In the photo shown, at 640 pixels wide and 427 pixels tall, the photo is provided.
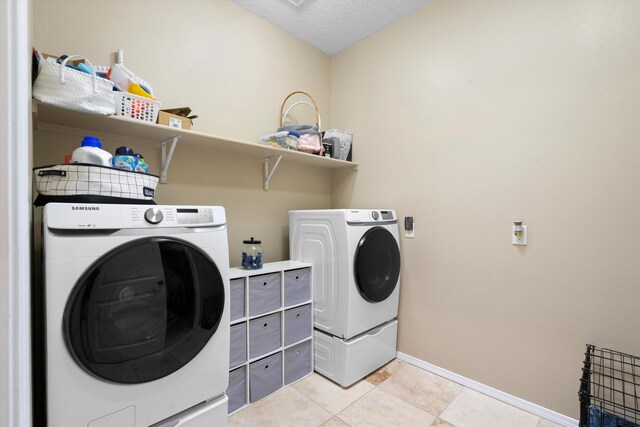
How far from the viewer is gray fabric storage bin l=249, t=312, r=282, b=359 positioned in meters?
1.75

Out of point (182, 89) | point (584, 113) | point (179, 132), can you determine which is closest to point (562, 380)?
point (584, 113)

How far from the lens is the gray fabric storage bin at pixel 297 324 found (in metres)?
1.94

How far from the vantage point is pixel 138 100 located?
4.77ft

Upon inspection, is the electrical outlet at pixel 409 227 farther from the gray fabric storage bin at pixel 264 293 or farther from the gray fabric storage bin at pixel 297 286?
the gray fabric storage bin at pixel 264 293

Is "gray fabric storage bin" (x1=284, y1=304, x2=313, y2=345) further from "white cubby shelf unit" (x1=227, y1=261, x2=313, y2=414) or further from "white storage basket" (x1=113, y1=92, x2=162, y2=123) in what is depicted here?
"white storage basket" (x1=113, y1=92, x2=162, y2=123)

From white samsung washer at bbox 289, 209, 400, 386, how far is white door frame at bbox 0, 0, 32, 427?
1530 mm

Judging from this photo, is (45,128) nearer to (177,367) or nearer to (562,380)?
(177,367)

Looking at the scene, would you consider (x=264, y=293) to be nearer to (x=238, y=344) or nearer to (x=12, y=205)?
(x=238, y=344)

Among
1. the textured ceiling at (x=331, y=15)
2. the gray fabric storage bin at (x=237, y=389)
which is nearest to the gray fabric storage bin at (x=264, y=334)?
the gray fabric storage bin at (x=237, y=389)

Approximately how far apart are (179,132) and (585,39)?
2257mm

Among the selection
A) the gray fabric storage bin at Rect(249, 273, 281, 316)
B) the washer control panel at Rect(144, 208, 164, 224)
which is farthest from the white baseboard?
the washer control panel at Rect(144, 208, 164, 224)

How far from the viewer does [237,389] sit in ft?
5.51

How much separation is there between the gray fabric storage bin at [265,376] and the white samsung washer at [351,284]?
0.35 m

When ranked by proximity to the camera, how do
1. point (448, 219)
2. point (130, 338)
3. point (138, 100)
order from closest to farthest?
1. point (130, 338)
2. point (138, 100)
3. point (448, 219)
